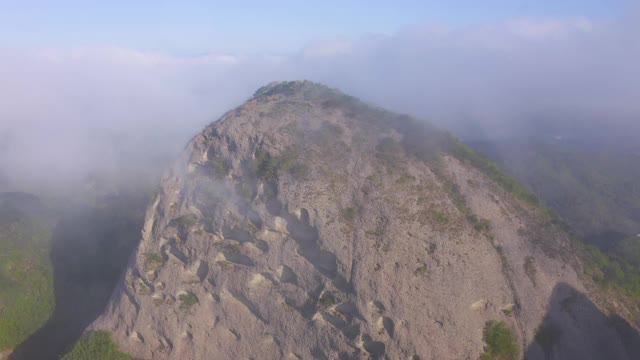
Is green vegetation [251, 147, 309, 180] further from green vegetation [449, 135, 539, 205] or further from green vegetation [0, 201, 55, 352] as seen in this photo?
green vegetation [0, 201, 55, 352]

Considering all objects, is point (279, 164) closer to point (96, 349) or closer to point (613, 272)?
point (96, 349)

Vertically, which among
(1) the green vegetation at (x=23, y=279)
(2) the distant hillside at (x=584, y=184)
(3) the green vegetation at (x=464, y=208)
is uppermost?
(3) the green vegetation at (x=464, y=208)

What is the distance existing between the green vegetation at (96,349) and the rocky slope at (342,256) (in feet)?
1.94

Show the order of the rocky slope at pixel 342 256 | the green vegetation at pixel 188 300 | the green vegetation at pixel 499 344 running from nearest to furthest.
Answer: the green vegetation at pixel 499 344 < the rocky slope at pixel 342 256 < the green vegetation at pixel 188 300

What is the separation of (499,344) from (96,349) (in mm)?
21239

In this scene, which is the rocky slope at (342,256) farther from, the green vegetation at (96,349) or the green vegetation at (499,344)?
the green vegetation at (96,349)

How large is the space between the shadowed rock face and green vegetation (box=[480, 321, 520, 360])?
83cm

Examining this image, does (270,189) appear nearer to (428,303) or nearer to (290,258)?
(290,258)

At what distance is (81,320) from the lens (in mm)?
33062

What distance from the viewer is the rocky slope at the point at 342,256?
22922 millimetres

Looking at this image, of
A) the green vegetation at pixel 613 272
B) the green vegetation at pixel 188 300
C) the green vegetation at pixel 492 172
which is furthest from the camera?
the green vegetation at pixel 492 172

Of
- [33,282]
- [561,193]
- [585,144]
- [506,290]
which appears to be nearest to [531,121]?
[585,144]

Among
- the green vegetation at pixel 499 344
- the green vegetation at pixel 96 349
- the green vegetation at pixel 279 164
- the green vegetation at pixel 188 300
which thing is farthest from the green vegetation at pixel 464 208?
the green vegetation at pixel 96 349

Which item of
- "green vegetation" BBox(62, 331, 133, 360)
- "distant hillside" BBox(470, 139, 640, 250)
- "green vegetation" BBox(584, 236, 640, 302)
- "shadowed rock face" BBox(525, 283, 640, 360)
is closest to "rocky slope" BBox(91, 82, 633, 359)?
"shadowed rock face" BBox(525, 283, 640, 360)
